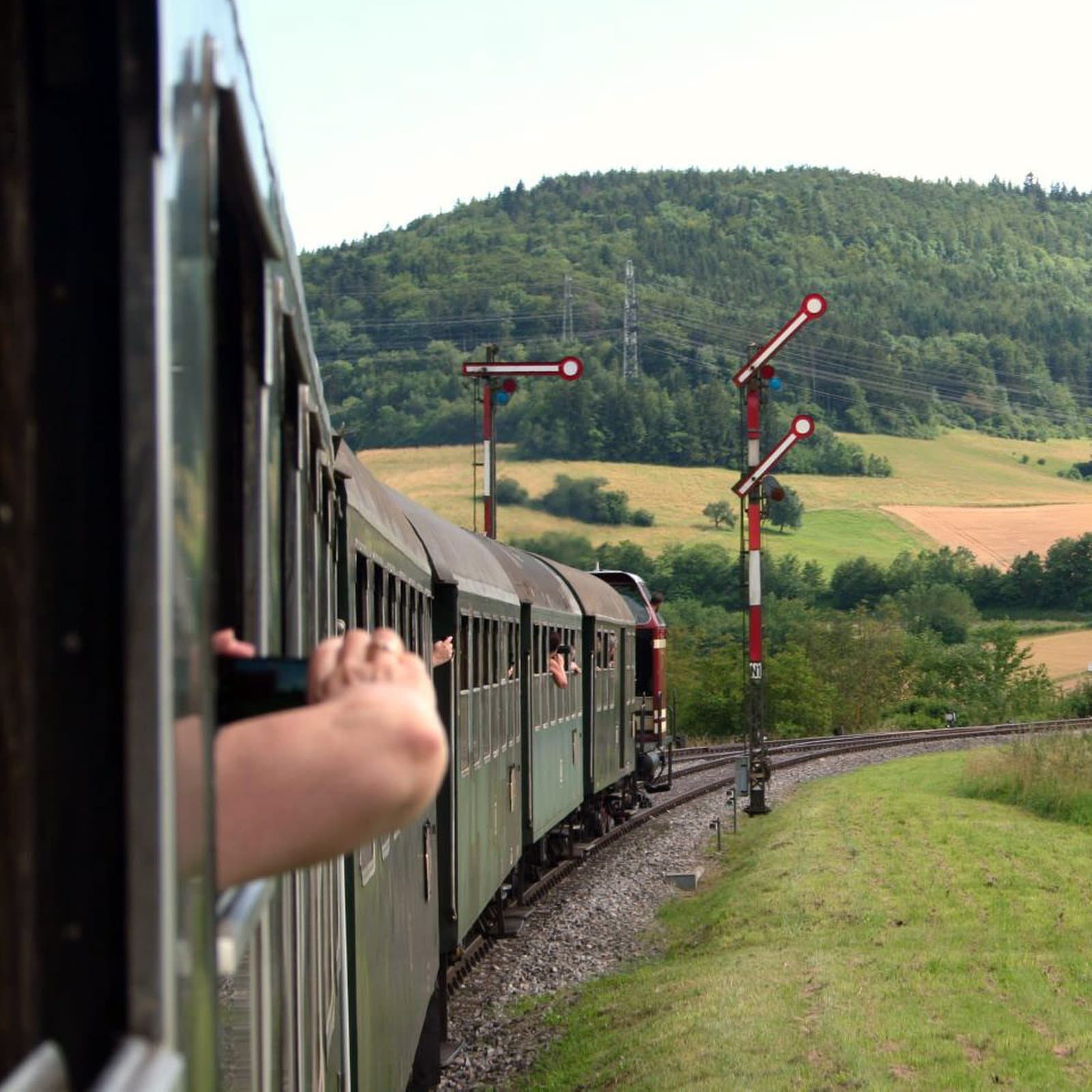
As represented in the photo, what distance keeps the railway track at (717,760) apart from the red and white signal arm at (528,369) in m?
7.00

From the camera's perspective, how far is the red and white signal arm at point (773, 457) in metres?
24.4

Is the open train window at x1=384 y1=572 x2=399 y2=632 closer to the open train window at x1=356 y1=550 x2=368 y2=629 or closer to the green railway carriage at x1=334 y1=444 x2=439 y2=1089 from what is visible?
the green railway carriage at x1=334 y1=444 x2=439 y2=1089

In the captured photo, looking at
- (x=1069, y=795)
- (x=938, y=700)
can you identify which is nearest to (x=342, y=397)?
(x=938, y=700)

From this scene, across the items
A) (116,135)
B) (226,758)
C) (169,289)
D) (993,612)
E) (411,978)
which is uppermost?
(116,135)

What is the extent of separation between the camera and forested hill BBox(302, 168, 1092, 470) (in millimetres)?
80375

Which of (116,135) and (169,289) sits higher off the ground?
(116,135)

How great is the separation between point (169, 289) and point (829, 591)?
84957 mm

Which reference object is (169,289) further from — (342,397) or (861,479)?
(861,479)

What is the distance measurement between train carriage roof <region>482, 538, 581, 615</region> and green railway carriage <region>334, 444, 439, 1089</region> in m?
5.15

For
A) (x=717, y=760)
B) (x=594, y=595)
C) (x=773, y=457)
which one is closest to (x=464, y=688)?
(x=594, y=595)

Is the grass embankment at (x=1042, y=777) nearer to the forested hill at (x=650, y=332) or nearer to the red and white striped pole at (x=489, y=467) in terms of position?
the red and white striped pole at (x=489, y=467)

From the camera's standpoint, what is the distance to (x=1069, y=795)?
2459 cm

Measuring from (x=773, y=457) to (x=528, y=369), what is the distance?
6.62 m

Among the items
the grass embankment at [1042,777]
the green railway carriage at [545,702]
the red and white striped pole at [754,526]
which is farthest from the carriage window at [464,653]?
the grass embankment at [1042,777]
